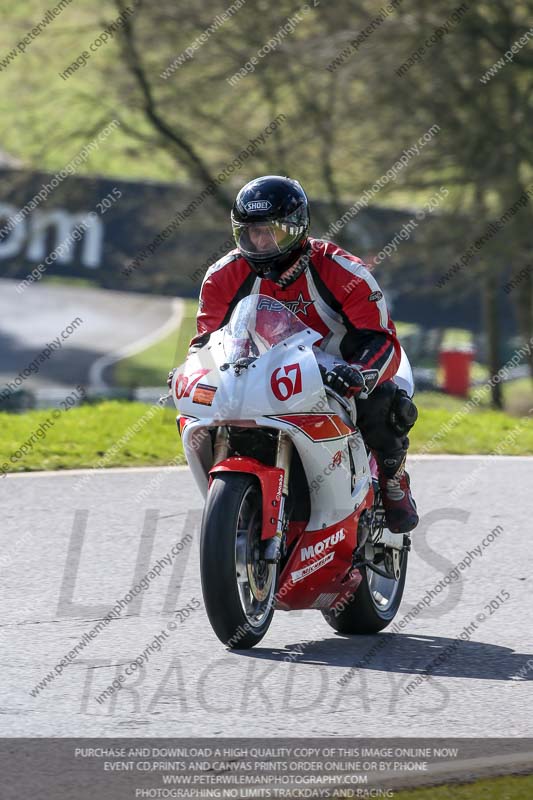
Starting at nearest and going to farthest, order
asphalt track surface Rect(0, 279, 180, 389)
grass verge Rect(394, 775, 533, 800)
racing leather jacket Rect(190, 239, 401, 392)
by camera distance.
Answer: grass verge Rect(394, 775, 533, 800), racing leather jacket Rect(190, 239, 401, 392), asphalt track surface Rect(0, 279, 180, 389)

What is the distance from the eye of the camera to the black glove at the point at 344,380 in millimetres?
5227

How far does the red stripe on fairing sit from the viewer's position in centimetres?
514

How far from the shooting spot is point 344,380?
5230 millimetres

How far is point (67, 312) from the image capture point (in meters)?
42.7

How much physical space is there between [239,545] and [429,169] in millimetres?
18249

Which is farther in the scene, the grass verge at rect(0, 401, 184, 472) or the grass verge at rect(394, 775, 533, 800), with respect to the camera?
the grass verge at rect(0, 401, 184, 472)

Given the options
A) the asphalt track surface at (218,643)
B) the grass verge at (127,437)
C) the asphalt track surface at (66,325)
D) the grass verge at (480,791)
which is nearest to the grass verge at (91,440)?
the grass verge at (127,437)

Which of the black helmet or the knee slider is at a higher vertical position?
the black helmet

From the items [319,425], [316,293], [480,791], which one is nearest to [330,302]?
[316,293]

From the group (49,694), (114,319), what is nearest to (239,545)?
(49,694)

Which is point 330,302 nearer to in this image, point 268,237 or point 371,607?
point 268,237

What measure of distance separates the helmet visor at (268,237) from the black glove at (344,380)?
0.57m

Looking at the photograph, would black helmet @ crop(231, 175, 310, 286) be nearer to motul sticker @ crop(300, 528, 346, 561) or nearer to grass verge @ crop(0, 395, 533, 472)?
motul sticker @ crop(300, 528, 346, 561)

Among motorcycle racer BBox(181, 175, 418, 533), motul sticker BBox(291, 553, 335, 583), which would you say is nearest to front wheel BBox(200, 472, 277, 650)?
motul sticker BBox(291, 553, 335, 583)
